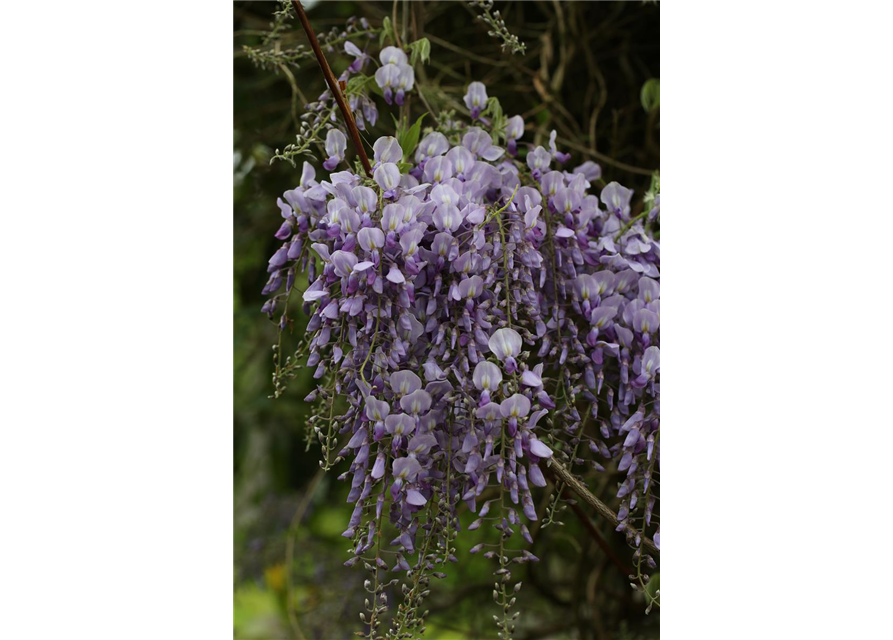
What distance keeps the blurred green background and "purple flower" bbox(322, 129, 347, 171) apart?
0.67 feet

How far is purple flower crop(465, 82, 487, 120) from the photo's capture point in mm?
776

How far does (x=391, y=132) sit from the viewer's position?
0.86 metres

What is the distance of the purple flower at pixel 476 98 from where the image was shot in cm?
78

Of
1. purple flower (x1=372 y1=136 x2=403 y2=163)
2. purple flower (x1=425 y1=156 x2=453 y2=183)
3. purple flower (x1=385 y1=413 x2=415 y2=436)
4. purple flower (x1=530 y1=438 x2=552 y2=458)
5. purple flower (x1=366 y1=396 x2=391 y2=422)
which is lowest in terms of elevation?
purple flower (x1=530 y1=438 x2=552 y2=458)

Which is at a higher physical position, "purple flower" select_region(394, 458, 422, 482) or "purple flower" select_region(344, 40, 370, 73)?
"purple flower" select_region(344, 40, 370, 73)

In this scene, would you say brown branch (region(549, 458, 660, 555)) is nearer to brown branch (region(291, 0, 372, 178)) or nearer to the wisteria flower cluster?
the wisteria flower cluster


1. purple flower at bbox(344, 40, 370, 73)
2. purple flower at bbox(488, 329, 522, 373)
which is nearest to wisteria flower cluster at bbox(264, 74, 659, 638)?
purple flower at bbox(488, 329, 522, 373)

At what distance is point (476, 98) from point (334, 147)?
17 centimetres

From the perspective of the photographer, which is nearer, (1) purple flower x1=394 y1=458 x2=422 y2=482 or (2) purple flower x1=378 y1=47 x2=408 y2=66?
(1) purple flower x1=394 y1=458 x2=422 y2=482

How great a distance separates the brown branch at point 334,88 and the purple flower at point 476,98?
0.45 ft
